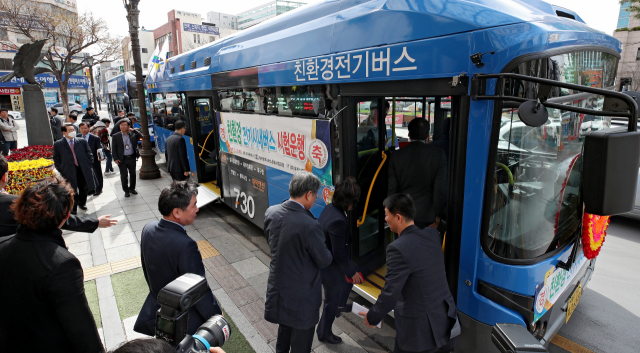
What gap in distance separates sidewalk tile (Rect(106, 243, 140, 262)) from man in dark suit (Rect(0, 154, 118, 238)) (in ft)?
6.56

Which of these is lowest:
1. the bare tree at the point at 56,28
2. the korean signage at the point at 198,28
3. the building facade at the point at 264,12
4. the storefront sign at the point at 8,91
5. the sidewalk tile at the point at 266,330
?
the sidewalk tile at the point at 266,330

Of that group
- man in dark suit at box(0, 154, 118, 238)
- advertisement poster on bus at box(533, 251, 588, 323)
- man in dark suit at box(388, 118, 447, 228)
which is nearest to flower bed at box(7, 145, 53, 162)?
man in dark suit at box(0, 154, 118, 238)

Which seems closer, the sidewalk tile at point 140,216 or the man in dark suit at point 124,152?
the sidewalk tile at point 140,216

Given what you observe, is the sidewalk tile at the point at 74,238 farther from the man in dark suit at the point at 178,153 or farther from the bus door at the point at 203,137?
the bus door at the point at 203,137

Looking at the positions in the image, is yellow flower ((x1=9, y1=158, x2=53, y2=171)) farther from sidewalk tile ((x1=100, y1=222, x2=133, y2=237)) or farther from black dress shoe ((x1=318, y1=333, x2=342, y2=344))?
black dress shoe ((x1=318, y1=333, x2=342, y2=344))

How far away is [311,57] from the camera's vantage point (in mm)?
3518

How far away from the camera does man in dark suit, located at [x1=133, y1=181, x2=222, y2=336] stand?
2.14 m

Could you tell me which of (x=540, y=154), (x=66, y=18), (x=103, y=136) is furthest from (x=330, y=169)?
(x=66, y=18)

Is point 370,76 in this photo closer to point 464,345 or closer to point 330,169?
point 330,169

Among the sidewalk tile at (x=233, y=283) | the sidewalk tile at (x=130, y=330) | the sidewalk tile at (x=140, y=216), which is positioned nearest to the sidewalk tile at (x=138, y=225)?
the sidewalk tile at (x=140, y=216)

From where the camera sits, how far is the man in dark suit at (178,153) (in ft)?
21.4

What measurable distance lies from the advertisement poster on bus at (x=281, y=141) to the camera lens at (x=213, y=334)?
220 centimetres

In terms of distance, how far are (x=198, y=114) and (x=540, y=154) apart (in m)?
6.16

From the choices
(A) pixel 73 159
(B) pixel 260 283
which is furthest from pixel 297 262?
(A) pixel 73 159
